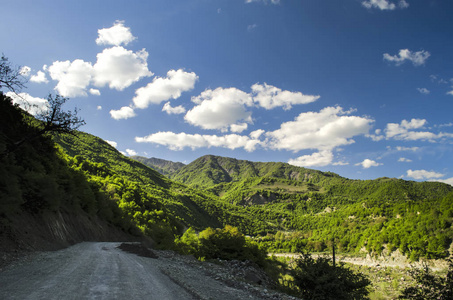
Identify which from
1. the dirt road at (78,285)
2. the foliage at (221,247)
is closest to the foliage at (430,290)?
the dirt road at (78,285)

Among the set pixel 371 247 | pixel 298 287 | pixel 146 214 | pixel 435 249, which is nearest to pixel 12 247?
pixel 298 287

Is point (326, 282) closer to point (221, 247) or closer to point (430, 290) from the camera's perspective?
point (430, 290)

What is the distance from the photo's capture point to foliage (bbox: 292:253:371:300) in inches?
634

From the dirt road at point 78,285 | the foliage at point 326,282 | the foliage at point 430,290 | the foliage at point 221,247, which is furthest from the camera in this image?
the foliage at point 221,247

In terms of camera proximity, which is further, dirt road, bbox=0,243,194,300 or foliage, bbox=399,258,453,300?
foliage, bbox=399,258,453,300

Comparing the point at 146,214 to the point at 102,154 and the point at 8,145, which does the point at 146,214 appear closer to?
the point at 8,145

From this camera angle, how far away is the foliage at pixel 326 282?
1609 cm

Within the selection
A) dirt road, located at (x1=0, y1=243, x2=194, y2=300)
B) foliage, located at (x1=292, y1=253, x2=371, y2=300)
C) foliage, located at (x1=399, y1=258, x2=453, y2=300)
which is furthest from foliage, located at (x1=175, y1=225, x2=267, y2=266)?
foliage, located at (x1=399, y1=258, x2=453, y2=300)

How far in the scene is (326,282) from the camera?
1636 cm

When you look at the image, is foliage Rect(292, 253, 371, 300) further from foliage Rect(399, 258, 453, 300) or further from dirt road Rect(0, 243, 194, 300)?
dirt road Rect(0, 243, 194, 300)

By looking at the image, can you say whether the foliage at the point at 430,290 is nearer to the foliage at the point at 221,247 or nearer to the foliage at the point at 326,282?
the foliage at the point at 326,282

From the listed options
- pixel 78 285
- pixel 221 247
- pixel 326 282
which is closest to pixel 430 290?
pixel 326 282

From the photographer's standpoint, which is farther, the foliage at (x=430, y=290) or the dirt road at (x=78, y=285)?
the foliage at (x=430, y=290)

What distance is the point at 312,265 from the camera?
17.6 metres
